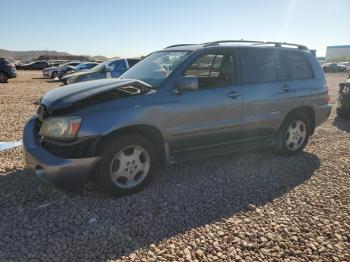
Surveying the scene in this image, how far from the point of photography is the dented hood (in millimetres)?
3996

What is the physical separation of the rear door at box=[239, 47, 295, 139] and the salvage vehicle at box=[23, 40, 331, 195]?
0.05 ft

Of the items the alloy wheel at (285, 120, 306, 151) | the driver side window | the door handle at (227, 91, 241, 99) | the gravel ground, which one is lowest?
the gravel ground

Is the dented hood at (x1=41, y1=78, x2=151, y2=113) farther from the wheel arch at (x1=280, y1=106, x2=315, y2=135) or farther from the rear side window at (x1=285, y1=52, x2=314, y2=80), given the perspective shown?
the wheel arch at (x1=280, y1=106, x2=315, y2=135)

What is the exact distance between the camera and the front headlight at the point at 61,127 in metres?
3.81

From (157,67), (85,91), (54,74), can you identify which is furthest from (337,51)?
(85,91)

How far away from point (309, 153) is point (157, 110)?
3.49 metres

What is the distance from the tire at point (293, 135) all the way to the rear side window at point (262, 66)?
2.49ft

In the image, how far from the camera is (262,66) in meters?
5.55

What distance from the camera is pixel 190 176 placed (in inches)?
199

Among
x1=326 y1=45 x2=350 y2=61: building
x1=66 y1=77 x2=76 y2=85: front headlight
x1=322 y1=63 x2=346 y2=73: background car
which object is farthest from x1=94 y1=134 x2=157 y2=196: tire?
x1=326 y1=45 x2=350 y2=61: building

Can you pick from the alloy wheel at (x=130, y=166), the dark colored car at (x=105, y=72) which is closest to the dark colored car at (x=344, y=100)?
the alloy wheel at (x=130, y=166)

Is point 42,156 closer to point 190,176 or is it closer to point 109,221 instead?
point 109,221

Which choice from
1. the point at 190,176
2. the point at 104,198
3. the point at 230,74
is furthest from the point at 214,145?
the point at 104,198

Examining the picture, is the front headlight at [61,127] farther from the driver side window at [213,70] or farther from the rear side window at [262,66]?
the rear side window at [262,66]
